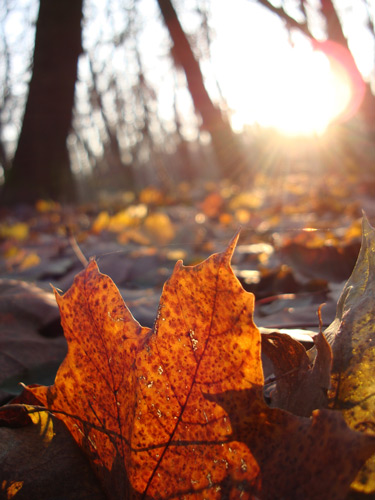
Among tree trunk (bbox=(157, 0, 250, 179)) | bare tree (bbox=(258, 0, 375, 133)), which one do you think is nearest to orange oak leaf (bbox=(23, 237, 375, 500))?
bare tree (bbox=(258, 0, 375, 133))

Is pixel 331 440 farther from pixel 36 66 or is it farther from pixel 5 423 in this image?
pixel 36 66

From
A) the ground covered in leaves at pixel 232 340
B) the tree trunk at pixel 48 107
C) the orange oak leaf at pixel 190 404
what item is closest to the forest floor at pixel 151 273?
the ground covered in leaves at pixel 232 340

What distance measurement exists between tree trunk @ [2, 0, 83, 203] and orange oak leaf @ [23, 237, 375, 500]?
757 cm

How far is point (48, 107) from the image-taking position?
25.6 feet

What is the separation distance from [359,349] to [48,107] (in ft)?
27.0

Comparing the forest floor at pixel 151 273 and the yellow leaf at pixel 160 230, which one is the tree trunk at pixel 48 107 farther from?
the yellow leaf at pixel 160 230

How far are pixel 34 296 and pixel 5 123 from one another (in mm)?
29094

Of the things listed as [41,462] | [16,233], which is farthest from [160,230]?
[41,462]

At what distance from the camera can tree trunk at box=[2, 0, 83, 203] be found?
7.54m

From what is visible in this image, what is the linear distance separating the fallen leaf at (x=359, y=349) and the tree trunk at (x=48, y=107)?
25.1 feet

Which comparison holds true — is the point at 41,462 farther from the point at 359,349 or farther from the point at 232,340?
the point at 359,349

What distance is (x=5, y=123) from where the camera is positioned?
2686 cm

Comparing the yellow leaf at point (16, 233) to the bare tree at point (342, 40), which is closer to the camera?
the yellow leaf at point (16, 233)

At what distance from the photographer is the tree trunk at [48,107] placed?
754cm
